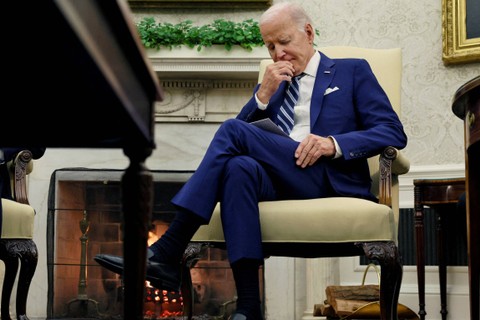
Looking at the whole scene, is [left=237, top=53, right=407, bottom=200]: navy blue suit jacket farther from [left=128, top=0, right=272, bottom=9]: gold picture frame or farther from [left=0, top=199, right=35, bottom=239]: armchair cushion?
[left=128, top=0, right=272, bottom=9]: gold picture frame

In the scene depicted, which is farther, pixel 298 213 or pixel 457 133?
pixel 457 133

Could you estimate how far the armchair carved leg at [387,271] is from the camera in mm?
2475

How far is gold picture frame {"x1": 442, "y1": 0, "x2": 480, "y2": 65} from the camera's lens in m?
4.21

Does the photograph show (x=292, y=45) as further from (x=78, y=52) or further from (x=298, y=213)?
(x=78, y=52)

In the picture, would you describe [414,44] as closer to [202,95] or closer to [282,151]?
[202,95]

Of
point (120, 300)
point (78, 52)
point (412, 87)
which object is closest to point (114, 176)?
point (120, 300)

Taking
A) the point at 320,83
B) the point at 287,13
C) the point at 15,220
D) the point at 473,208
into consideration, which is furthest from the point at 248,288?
the point at 15,220

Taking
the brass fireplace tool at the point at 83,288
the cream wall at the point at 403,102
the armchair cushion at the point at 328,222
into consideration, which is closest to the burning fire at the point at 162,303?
the brass fireplace tool at the point at 83,288

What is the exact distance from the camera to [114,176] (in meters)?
4.46

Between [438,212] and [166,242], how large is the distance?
6.44 ft

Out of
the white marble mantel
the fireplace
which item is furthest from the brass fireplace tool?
the white marble mantel

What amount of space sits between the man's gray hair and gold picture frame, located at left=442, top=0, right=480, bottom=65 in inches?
62.1

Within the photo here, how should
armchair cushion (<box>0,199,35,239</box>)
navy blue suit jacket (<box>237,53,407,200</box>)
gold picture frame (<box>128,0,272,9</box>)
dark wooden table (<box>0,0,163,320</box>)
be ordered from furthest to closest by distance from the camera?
gold picture frame (<box>128,0,272,9</box>) → armchair cushion (<box>0,199,35,239</box>) → navy blue suit jacket (<box>237,53,407,200</box>) → dark wooden table (<box>0,0,163,320</box>)

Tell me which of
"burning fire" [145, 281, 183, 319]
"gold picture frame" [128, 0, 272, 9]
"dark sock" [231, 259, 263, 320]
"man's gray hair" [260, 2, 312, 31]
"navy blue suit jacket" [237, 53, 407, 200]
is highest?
"gold picture frame" [128, 0, 272, 9]
